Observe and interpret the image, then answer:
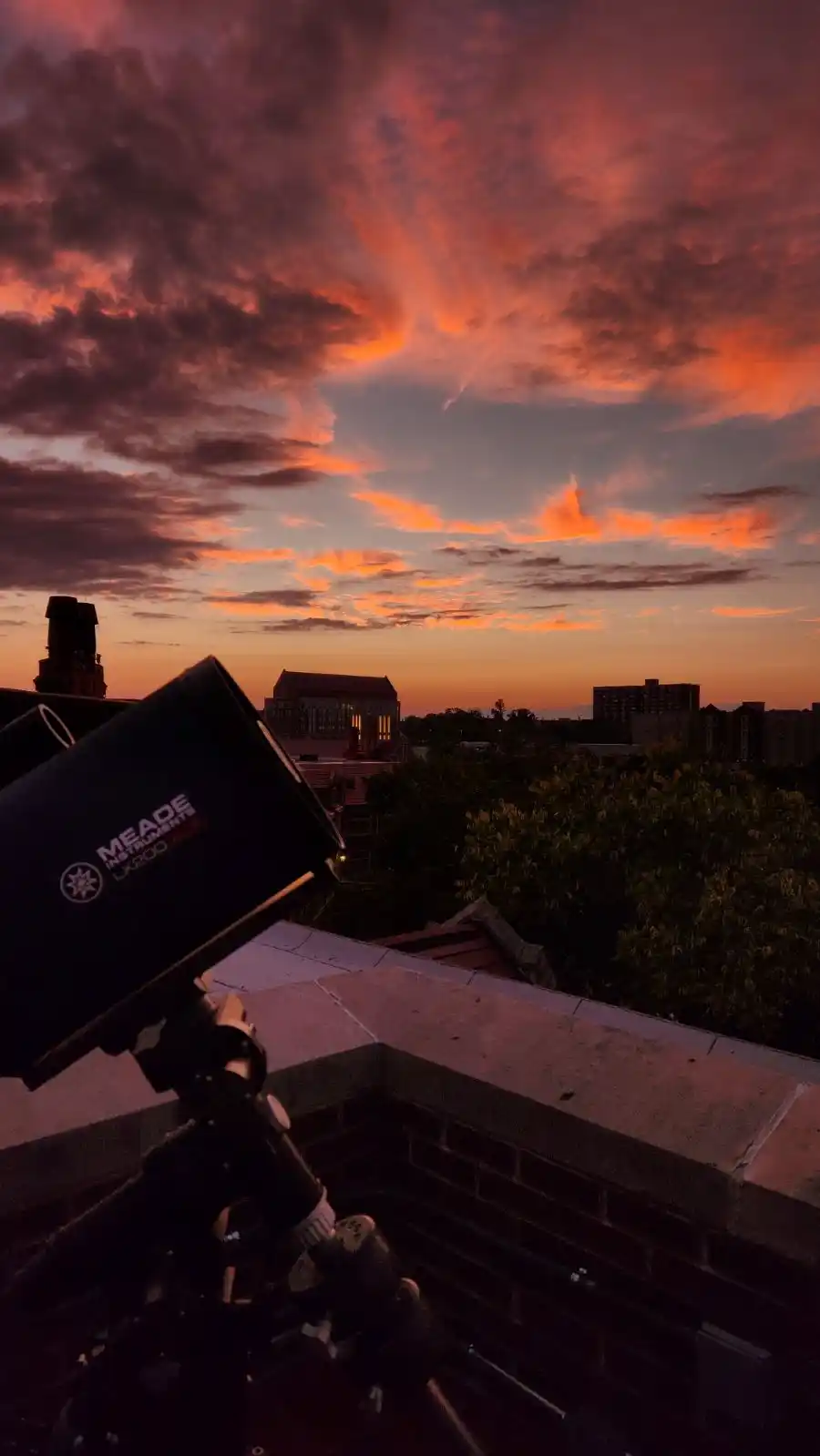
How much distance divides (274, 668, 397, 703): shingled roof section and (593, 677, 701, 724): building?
37144 mm

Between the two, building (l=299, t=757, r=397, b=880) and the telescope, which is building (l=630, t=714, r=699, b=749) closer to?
building (l=299, t=757, r=397, b=880)

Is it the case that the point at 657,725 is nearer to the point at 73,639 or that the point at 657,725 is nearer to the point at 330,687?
the point at 330,687

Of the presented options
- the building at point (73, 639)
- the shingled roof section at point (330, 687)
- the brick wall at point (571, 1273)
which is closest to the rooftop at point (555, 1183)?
the brick wall at point (571, 1273)

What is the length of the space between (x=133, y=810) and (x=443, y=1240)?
1.70 metres

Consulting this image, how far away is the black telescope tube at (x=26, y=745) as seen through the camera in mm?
1578

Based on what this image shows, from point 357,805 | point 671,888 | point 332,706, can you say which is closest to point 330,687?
point 332,706

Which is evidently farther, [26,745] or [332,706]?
[332,706]

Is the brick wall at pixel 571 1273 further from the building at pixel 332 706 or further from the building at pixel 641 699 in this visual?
the building at pixel 641 699

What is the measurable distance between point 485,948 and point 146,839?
17.4m

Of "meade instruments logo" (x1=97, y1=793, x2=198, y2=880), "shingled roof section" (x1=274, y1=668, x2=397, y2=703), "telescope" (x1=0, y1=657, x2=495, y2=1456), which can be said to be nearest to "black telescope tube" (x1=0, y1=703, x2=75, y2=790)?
"telescope" (x1=0, y1=657, x2=495, y2=1456)

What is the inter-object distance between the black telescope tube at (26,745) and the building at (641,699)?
155926mm

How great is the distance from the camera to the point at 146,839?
54.1 inches

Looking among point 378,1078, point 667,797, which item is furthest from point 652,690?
point 378,1078

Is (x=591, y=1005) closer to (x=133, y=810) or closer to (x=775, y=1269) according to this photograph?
(x=775, y=1269)
